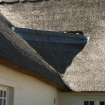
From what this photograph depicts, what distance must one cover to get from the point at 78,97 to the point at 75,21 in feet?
13.9

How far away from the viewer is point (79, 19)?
784 inches

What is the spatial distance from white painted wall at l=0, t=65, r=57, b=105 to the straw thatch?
241 cm

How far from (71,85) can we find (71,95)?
0.77 m

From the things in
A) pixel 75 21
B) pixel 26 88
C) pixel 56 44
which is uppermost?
pixel 75 21

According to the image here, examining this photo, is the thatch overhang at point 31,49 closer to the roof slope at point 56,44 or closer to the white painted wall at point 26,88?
the roof slope at point 56,44

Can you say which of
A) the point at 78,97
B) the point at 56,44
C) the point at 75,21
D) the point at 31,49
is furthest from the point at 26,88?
the point at 75,21

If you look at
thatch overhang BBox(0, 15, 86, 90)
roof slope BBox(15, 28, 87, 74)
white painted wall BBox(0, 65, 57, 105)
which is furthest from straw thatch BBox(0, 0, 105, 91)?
white painted wall BBox(0, 65, 57, 105)

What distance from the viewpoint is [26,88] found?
12.5m

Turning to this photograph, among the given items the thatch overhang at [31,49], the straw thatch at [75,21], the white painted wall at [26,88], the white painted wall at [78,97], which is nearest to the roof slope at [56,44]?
the thatch overhang at [31,49]

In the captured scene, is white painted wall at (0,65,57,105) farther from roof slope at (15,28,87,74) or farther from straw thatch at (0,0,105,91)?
roof slope at (15,28,87,74)

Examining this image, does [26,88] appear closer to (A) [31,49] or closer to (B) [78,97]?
(A) [31,49]

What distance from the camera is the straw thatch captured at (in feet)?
56.5

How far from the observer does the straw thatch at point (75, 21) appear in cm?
1723

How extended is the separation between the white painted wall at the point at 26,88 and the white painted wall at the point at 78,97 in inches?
77.2
